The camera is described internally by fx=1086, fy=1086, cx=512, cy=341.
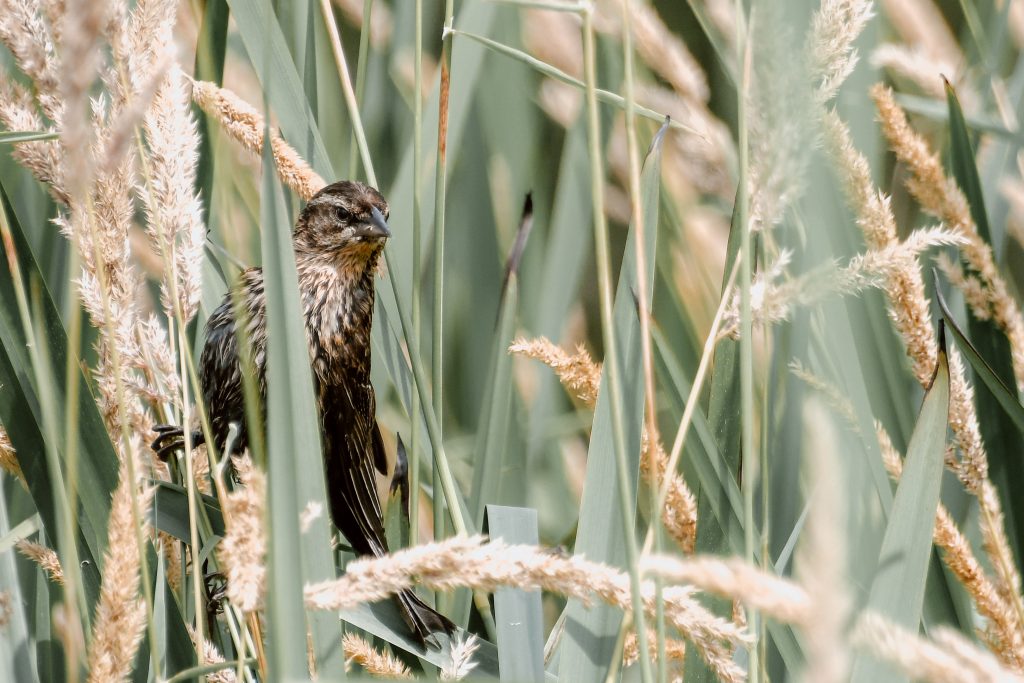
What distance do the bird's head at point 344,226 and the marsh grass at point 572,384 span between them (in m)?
0.05

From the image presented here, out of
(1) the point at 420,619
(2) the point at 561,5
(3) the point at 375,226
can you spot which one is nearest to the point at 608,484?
(1) the point at 420,619

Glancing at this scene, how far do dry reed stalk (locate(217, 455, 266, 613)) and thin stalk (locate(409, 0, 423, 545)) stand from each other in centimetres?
52

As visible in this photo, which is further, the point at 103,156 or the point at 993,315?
the point at 993,315

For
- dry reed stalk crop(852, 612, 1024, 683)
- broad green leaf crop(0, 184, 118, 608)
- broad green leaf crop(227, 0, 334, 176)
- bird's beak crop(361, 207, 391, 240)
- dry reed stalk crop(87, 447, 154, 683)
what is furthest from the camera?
bird's beak crop(361, 207, 391, 240)

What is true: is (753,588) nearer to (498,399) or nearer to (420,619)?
(420,619)

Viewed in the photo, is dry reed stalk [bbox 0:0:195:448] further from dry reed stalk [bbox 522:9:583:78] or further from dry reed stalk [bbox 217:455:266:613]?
dry reed stalk [bbox 522:9:583:78]

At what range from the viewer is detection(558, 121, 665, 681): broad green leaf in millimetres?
1029

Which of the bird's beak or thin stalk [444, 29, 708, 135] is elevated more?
thin stalk [444, 29, 708, 135]

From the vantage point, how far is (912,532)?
932mm

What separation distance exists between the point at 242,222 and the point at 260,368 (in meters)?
0.60

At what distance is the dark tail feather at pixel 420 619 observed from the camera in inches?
46.5

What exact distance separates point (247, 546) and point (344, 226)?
1.29 meters

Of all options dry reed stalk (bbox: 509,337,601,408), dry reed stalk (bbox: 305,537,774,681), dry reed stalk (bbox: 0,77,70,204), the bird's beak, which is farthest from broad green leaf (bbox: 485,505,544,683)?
the bird's beak

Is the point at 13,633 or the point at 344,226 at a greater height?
the point at 344,226
